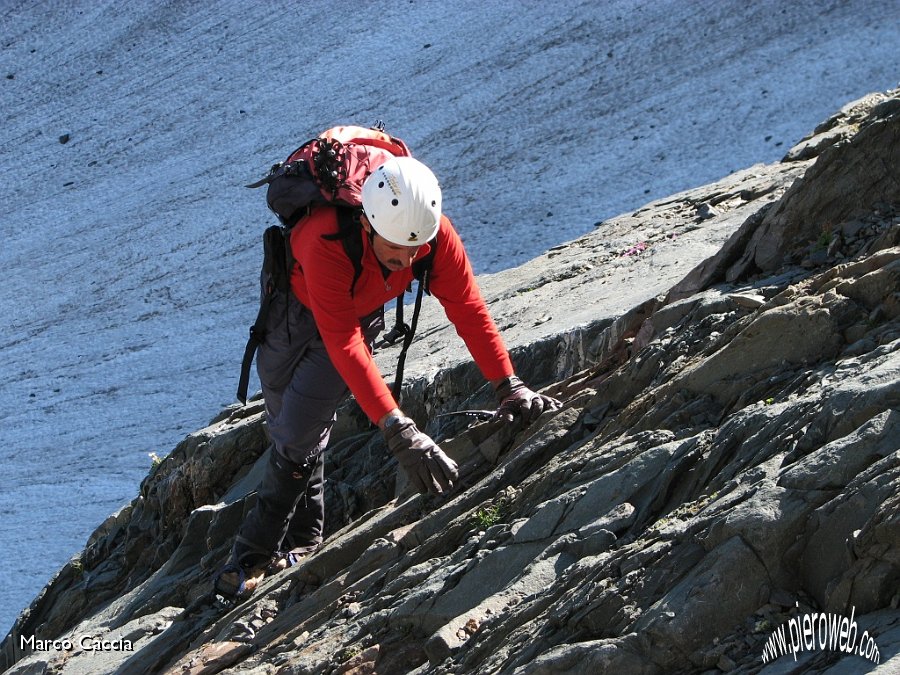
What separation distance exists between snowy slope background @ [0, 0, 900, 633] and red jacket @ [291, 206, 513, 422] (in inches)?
422

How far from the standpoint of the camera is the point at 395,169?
6.80 metres

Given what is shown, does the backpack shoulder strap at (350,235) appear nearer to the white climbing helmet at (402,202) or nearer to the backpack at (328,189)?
the backpack at (328,189)

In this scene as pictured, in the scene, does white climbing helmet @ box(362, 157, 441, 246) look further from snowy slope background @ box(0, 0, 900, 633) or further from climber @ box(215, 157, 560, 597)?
snowy slope background @ box(0, 0, 900, 633)

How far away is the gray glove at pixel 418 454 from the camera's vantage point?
6.77m

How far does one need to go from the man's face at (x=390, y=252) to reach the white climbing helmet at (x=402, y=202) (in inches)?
3.0

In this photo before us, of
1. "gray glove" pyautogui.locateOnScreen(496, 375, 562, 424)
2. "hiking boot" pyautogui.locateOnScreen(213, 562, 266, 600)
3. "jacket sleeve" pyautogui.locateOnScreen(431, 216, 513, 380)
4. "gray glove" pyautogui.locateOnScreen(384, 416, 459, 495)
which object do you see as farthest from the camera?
"hiking boot" pyautogui.locateOnScreen(213, 562, 266, 600)

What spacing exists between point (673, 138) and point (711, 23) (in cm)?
387

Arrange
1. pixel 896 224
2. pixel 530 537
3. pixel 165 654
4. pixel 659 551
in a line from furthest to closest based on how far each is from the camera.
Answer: pixel 165 654
pixel 896 224
pixel 530 537
pixel 659 551

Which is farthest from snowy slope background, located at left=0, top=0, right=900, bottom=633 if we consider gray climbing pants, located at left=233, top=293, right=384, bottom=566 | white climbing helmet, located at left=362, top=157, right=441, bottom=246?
white climbing helmet, located at left=362, top=157, right=441, bottom=246

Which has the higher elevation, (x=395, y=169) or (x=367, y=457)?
(x=395, y=169)

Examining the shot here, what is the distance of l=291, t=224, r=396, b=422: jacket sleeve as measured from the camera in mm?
6766

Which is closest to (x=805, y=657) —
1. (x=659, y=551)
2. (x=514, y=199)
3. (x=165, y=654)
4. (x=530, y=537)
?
(x=659, y=551)

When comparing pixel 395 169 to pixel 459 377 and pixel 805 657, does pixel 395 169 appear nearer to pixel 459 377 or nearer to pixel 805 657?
pixel 459 377

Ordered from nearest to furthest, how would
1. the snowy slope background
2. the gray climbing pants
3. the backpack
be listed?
the backpack → the gray climbing pants → the snowy slope background
